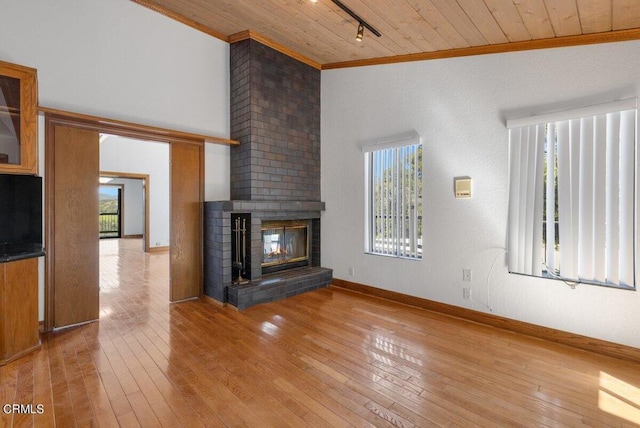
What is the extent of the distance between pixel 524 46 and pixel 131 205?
12.9 metres

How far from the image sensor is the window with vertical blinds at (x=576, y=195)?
8.25 feet

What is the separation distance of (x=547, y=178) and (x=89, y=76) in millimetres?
4619

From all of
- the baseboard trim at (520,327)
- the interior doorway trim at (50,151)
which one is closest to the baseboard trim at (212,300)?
the interior doorway trim at (50,151)

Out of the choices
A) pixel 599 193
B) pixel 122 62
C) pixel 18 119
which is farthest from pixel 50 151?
pixel 599 193

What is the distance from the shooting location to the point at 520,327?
→ 10.0ft

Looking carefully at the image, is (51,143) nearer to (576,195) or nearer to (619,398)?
(576,195)

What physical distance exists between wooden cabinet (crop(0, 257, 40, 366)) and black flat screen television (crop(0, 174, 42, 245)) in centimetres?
48

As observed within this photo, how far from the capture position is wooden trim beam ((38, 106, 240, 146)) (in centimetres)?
301

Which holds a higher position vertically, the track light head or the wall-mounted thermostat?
the track light head

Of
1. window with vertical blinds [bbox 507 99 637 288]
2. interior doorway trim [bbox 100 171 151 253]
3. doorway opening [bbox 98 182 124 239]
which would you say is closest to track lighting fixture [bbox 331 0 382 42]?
window with vertical blinds [bbox 507 99 637 288]

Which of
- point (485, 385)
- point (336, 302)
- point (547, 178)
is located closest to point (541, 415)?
point (485, 385)

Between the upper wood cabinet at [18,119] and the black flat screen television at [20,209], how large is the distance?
0.40 m

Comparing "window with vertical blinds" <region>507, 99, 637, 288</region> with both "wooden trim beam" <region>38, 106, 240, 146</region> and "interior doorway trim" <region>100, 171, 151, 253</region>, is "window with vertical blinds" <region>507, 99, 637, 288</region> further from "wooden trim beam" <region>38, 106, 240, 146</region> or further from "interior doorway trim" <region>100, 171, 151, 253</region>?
"interior doorway trim" <region>100, 171, 151, 253</region>

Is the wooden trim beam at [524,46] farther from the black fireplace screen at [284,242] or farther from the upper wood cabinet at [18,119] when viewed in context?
the upper wood cabinet at [18,119]
